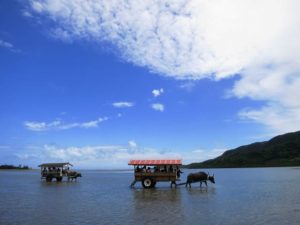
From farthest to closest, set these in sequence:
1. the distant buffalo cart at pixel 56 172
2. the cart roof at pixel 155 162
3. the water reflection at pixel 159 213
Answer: the distant buffalo cart at pixel 56 172
the cart roof at pixel 155 162
the water reflection at pixel 159 213

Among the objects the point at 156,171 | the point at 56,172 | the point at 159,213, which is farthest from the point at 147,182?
the point at 56,172

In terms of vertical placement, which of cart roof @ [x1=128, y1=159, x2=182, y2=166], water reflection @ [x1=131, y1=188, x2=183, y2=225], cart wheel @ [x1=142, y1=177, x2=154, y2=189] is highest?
cart roof @ [x1=128, y1=159, x2=182, y2=166]

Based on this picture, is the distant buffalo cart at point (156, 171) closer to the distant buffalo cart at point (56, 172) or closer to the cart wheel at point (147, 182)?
the cart wheel at point (147, 182)

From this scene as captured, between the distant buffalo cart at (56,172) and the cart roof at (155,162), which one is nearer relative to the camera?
the cart roof at (155,162)

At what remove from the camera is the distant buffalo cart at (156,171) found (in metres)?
46.6

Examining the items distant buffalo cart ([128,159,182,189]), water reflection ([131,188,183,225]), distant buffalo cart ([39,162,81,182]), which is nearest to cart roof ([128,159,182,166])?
distant buffalo cart ([128,159,182,189])

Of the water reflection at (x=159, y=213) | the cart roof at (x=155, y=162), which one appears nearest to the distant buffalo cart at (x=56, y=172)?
the cart roof at (x=155, y=162)

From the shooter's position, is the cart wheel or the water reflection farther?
the cart wheel

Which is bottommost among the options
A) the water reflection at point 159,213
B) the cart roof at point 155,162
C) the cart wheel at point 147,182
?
Result: the water reflection at point 159,213

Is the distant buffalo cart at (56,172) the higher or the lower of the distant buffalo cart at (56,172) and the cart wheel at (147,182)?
the higher

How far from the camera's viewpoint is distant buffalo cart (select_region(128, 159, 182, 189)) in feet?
Result: 153

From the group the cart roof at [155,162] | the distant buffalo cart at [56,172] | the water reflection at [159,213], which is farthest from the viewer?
the distant buffalo cart at [56,172]

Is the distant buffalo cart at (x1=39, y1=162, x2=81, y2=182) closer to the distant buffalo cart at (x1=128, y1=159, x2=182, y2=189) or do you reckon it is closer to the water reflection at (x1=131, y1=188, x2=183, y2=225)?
the distant buffalo cart at (x1=128, y1=159, x2=182, y2=189)

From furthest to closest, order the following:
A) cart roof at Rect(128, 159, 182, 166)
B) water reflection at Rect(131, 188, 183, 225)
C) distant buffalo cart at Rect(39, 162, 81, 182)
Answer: distant buffalo cart at Rect(39, 162, 81, 182), cart roof at Rect(128, 159, 182, 166), water reflection at Rect(131, 188, 183, 225)
